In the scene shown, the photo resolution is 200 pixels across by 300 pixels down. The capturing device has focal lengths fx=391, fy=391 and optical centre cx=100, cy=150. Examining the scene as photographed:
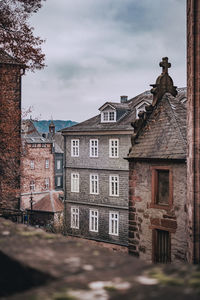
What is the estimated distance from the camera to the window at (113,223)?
105 feet

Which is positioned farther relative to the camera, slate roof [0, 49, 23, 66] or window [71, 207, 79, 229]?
window [71, 207, 79, 229]

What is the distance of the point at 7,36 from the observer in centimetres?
1623

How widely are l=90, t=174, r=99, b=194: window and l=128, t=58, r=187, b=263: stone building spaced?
17.5 m

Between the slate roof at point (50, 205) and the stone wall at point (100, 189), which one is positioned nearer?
the stone wall at point (100, 189)

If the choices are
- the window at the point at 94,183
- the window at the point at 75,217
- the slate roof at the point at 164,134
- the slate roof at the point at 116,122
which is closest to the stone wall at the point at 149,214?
the slate roof at the point at 164,134

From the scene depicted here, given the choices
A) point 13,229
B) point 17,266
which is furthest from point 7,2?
point 17,266

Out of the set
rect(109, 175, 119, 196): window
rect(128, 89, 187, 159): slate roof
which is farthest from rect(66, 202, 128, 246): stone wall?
rect(128, 89, 187, 159): slate roof

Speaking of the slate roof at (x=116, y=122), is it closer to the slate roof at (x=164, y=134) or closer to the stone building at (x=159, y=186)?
the slate roof at (x=164, y=134)

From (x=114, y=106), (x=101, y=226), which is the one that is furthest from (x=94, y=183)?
(x=114, y=106)

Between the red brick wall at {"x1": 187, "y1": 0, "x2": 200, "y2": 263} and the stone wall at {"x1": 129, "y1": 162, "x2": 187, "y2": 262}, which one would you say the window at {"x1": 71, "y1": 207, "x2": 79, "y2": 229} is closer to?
the stone wall at {"x1": 129, "y1": 162, "x2": 187, "y2": 262}

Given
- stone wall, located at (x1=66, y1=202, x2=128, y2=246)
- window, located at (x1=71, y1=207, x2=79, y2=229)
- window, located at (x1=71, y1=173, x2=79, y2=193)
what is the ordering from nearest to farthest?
stone wall, located at (x1=66, y1=202, x2=128, y2=246) < window, located at (x1=71, y1=207, x2=79, y2=229) < window, located at (x1=71, y1=173, x2=79, y2=193)

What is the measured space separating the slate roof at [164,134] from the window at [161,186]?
580 mm

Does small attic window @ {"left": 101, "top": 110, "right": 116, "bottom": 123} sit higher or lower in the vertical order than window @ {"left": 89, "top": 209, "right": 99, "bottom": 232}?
higher

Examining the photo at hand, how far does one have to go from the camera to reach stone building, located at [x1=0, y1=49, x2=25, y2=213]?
16188 mm
